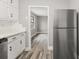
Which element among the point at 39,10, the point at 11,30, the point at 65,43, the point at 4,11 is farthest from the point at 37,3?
the point at 39,10

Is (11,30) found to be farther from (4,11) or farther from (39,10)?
(39,10)

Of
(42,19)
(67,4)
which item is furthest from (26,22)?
(42,19)

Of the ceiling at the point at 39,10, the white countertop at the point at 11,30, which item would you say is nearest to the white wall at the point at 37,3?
the white countertop at the point at 11,30

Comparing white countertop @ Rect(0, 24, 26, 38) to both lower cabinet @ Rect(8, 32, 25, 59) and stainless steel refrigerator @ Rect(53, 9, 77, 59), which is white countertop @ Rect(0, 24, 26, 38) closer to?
lower cabinet @ Rect(8, 32, 25, 59)

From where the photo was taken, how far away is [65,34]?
4535 mm

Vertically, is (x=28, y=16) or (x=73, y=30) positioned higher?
(x=28, y=16)

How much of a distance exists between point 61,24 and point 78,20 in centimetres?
59

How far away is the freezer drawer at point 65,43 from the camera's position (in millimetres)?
4531

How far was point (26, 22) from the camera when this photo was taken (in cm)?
717

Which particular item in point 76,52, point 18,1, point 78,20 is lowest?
point 76,52

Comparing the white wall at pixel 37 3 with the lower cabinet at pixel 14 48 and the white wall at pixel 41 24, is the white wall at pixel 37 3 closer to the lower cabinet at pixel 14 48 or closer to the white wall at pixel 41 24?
the lower cabinet at pixel 14 48

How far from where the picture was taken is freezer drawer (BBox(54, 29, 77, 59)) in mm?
4531

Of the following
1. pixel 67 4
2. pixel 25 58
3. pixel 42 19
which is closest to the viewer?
pixel 25 58

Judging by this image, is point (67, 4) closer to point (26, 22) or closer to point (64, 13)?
point (26, 22)
